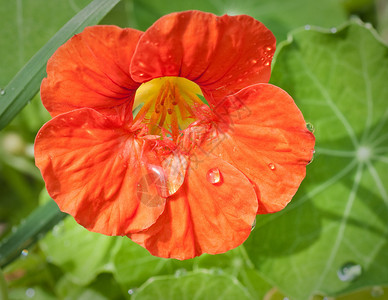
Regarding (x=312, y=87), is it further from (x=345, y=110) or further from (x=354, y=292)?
(x=354, y=292)

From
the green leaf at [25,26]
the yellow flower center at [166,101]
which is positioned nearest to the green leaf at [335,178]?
the yellow flower center at [166,101]

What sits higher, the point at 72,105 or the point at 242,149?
the point at 72,105

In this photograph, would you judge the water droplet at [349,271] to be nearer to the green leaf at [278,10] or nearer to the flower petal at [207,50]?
the flower petal at [207,50]

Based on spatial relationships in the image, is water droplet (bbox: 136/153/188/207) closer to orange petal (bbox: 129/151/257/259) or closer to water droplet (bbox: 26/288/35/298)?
orange petal (bbox: 129/151/257/259)

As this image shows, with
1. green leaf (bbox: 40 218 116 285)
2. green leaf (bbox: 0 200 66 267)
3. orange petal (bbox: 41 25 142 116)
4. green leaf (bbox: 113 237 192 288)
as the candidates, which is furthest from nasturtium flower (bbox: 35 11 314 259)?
green leaf (bbox: 40 218 116 285)

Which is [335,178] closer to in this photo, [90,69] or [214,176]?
[214,176]

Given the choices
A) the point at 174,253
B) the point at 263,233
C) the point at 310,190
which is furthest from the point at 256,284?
the point at 174,253
